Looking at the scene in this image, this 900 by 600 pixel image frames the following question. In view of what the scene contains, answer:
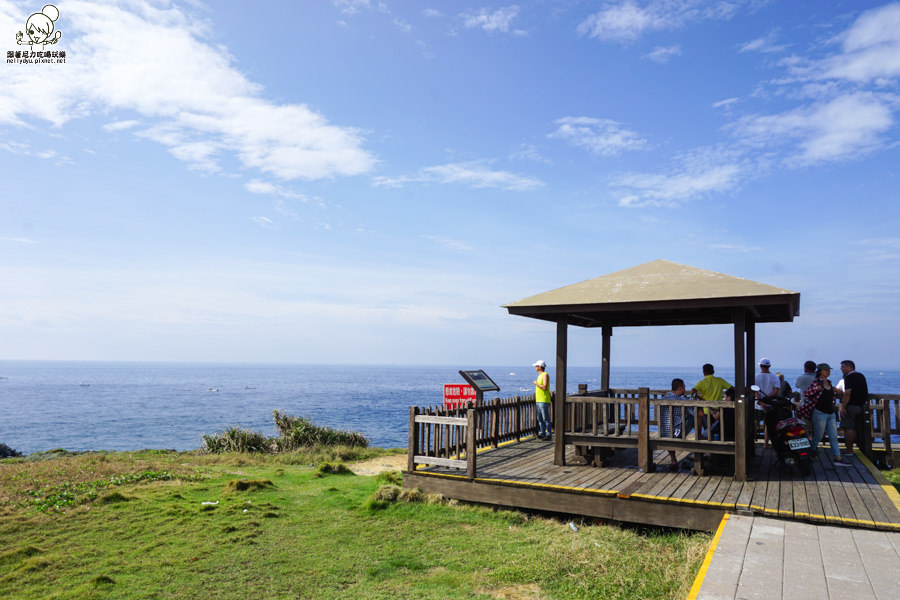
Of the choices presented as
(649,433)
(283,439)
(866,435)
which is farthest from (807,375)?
(283,439)

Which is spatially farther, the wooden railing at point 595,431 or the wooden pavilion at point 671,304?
the wooden railing at point 595,431

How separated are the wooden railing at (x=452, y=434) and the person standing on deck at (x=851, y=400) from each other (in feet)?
22.2

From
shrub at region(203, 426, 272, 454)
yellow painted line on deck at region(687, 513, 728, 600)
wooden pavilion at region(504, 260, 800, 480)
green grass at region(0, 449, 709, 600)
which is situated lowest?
shrub at region(203, 426, 272, 454)

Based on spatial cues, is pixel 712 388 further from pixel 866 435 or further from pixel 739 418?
pixel 866 435

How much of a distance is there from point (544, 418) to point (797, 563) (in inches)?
335

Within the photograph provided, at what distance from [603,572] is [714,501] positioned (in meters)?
2.20

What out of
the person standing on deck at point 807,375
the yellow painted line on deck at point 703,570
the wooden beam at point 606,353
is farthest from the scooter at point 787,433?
the wooden beam at point 606,353

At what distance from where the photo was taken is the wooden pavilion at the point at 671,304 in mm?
8992

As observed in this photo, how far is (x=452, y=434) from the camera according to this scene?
11.0 m

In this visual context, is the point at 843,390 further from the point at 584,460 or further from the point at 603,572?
the point at 603,572

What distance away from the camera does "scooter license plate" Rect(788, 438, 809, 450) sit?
923cm

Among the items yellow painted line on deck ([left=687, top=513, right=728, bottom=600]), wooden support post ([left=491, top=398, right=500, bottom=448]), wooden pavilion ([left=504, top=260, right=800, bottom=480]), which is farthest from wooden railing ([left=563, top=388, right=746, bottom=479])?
yellow painted line on deck ([left=687, top=513, right=728, bottom=600])

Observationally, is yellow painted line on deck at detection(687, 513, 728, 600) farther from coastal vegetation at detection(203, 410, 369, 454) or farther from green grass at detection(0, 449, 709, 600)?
coastal vegetation at detection(203, 410, 369, 454)

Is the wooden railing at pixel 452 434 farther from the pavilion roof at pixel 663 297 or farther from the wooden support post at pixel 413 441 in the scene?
the pavilion roof at pixel 663 297
